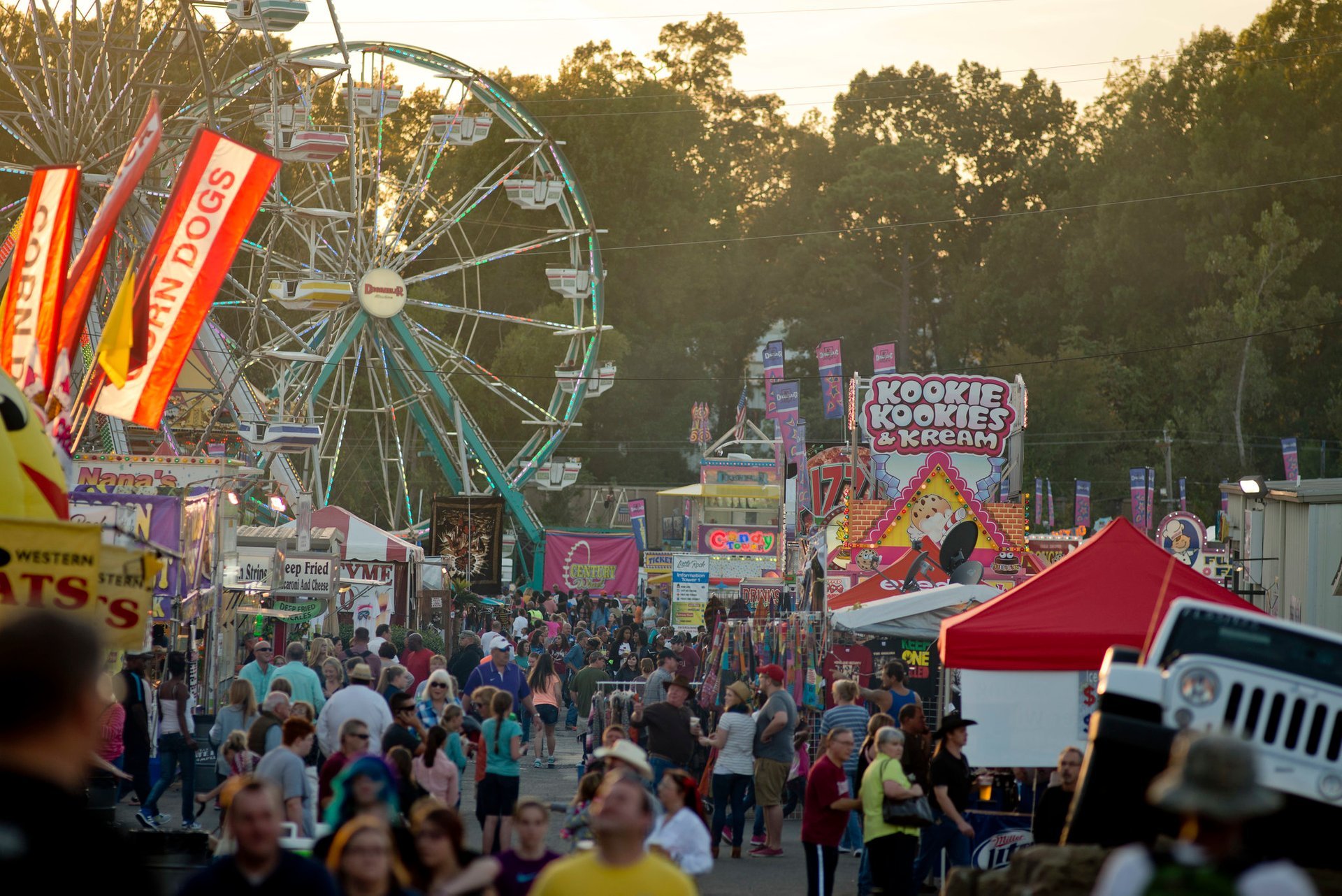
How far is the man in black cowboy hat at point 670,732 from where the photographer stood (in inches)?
460

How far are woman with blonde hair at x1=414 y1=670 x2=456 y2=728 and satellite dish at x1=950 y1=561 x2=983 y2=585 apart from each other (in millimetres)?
8321

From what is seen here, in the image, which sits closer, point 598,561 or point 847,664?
point 847,664

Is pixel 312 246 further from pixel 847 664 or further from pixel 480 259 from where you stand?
pixel 847 664

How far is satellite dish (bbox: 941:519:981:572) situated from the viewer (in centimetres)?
1909

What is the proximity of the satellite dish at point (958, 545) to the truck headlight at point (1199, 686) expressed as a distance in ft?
41.7

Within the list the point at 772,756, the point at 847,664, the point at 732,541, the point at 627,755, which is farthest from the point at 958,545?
the point at 627,755

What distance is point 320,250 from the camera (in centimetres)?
3369

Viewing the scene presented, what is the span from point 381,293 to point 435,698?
72.5 feet

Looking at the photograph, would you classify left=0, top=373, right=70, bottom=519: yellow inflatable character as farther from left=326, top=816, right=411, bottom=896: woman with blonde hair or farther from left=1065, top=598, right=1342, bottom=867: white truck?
left=1065, top=598, right=1342, bottom=867: white truck

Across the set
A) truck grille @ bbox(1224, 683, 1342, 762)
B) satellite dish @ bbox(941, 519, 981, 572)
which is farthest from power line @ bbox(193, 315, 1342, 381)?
truck grille @ bbox(1224, 683, 1342, 762)

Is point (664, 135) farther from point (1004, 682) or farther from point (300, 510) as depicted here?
point (1004, 682)

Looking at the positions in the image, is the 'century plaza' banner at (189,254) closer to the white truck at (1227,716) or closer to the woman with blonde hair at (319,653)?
the woman with blonde hair at (319,653)

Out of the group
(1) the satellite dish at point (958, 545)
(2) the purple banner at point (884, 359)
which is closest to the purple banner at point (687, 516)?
(2) the purple banner at point (884, 359)

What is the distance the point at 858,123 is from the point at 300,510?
5023 cm
